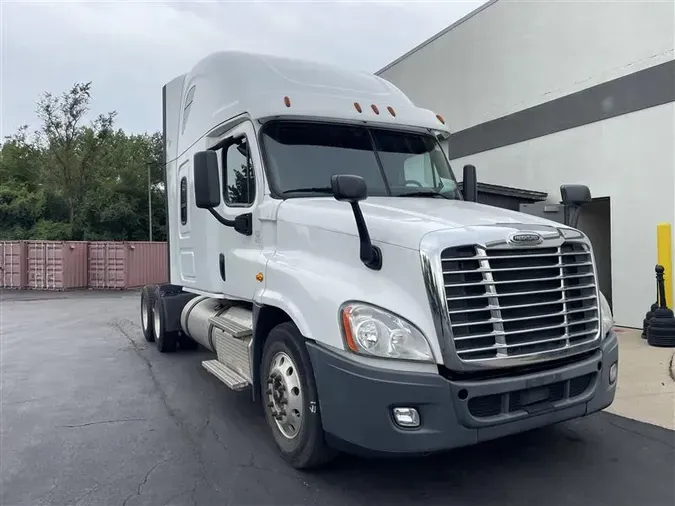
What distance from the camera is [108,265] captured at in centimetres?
2697

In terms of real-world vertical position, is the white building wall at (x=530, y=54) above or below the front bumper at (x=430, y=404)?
above

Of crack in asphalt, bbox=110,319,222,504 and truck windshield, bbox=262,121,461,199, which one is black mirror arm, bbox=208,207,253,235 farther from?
crack in asphalt, bbox=110,319,222,504

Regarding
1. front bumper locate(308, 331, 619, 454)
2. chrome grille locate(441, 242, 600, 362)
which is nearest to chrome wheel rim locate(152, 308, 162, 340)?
front bumper locate(308, 331, 619, 454)

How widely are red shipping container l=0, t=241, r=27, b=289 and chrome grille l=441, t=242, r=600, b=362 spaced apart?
91.7ft

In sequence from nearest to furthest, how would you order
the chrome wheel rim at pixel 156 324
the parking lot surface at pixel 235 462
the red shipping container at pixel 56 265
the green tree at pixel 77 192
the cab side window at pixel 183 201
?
the parking lot surface at pixel 235 462, the cab side window at pixel 183 201, the chrome wheel rim at pixel 156 324, the red shipping container at pixel 56 265, the green tree at pixel 77 192

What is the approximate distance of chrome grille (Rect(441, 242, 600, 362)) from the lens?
11.1 ft

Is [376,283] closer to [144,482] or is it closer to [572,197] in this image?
[572,197]

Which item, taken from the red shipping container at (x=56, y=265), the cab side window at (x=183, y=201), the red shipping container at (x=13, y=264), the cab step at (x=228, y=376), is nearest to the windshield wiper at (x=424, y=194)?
the cab step at (x=228, y=376)

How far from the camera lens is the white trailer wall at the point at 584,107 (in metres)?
9.62

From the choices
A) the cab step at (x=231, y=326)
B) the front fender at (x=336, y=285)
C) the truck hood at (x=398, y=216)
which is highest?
the truck hood at (x=398, y=216)

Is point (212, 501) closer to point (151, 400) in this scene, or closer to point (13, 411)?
point (151, 400)

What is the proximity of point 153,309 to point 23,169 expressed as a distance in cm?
4179

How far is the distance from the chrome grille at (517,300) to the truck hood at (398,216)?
27 cm

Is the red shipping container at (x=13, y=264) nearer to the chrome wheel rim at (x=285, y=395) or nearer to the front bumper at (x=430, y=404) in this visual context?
the chrome wheel rim at (x=285, y=395)
